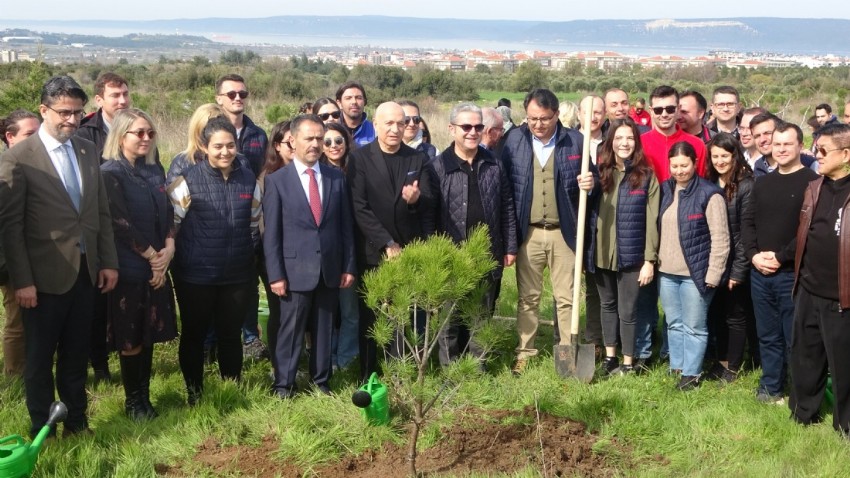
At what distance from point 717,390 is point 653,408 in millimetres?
682

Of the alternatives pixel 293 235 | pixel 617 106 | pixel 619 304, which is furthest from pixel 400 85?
pixel 293 235

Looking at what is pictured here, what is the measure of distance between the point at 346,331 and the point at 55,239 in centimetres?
226

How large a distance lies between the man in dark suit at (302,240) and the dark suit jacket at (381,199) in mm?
143

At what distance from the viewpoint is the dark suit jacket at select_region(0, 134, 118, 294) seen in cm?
405

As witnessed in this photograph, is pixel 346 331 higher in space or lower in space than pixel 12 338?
lower

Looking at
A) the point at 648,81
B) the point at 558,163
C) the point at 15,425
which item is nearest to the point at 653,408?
the point at 558,163

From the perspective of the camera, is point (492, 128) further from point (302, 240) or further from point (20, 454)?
point (20, 454)

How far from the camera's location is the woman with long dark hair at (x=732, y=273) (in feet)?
17.4

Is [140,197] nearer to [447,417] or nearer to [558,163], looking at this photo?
[447,417]

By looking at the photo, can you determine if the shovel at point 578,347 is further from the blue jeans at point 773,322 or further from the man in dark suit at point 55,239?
the man in dark suit at point 55,239

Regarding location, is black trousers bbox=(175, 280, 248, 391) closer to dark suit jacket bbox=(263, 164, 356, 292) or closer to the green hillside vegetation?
dark suit jacket bbox=(263, 164, 356, 292)

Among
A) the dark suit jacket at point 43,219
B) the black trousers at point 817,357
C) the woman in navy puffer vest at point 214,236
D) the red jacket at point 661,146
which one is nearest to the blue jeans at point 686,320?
the black trousers at point 817,357

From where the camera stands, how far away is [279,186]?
4.93 meters

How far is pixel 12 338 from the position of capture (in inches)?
207
